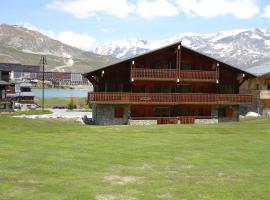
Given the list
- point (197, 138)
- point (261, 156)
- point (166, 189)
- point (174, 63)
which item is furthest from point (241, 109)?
point (166, 189)

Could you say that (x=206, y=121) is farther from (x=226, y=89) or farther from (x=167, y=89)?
(x=167, y=89)

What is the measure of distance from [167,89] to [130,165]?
38289 millimetres

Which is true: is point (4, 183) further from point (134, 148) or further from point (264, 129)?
point (264, 129)

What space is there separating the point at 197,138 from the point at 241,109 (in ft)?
133

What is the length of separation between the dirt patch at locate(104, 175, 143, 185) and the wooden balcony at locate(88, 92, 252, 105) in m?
35.7

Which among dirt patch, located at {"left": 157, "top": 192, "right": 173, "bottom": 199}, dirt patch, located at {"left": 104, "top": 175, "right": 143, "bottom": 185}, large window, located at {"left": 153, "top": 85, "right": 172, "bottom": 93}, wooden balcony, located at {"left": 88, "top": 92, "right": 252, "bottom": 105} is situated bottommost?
dirt patch, located at {"left": 157, "top": 192, "right": 173, "bottom": 199}

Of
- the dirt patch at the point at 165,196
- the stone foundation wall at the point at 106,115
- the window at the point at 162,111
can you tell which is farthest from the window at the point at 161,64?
the dirt patch at the point at 165,196

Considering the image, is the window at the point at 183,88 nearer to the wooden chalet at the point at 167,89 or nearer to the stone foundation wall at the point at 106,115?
the wooden chalet at the point at 167,89

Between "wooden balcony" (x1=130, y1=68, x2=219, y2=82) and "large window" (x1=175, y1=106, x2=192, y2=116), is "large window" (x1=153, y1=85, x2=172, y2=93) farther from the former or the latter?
"large window" (x1=175, y1=106, x2=192, y2=116)

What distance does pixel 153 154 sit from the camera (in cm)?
2912

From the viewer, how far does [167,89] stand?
62938mm

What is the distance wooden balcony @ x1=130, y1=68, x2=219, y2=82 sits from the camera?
59688 mm

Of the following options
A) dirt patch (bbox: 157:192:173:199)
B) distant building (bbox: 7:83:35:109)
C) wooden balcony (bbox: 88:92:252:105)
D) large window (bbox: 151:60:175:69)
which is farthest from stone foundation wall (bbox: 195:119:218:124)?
distant building (bbox: 7:83:35:109)

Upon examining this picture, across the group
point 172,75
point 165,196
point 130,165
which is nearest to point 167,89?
point 172,75
